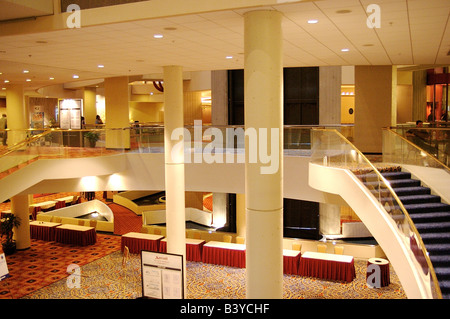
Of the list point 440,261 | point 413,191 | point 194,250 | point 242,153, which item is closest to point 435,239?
point 440,261

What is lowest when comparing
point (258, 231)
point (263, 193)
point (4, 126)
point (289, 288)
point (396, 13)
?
point (289, 288)

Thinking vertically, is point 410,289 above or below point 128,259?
above

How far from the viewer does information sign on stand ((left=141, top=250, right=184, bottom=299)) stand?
32.6 ft

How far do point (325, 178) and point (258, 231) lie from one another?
521cm

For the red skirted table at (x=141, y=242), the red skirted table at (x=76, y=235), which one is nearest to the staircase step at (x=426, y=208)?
the red skirted table at (x=141, y=242)

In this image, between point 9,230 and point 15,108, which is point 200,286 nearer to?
point 9,230

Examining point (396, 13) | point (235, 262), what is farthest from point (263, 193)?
point (235, 262)

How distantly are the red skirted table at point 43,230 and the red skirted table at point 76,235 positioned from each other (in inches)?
16.8

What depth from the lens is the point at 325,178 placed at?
11.7 m

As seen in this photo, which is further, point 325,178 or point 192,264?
point 192,264

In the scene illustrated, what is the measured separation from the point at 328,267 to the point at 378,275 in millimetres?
1555

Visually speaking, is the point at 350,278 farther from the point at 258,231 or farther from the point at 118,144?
the point at 118,144
